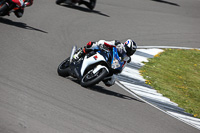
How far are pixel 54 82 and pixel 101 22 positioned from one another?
9.51 m

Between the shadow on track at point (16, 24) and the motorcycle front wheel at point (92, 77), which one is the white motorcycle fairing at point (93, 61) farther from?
the shadow on track at point (16, 24)

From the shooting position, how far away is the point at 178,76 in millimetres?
13508

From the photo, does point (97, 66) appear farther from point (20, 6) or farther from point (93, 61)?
point (20, 6)

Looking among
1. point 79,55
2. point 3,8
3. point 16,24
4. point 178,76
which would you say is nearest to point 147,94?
point 79,55

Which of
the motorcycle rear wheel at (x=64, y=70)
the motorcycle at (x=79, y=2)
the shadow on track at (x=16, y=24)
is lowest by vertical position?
the motorcycle at (x=79, y=2)

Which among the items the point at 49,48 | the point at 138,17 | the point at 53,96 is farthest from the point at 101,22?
the point at 53,96

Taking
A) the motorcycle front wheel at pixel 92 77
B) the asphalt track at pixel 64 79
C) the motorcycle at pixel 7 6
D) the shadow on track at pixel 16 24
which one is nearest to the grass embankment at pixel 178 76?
the asphalt track at pixel 64 79

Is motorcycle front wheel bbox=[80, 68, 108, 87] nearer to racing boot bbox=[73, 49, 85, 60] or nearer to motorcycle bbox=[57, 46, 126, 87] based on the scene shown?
motorcycle bbox=[57, 46, 126, 87]

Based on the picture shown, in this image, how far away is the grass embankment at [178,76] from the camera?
436 inches

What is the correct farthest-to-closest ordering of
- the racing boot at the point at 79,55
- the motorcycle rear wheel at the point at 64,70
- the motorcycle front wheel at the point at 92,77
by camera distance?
the motorcycle rear wheel at the point at 64,70, the racing boot at the point at 79,55, the motorcycle front wheel at the point at 92,77

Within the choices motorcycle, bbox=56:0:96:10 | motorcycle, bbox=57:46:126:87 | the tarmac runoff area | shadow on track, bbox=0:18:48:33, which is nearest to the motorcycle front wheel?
motorcycle, bbox=57:46:126:87

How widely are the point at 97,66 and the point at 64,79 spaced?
3.61ft

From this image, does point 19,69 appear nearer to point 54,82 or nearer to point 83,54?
point 54,82

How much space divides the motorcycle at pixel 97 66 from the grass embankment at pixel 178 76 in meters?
2.65
